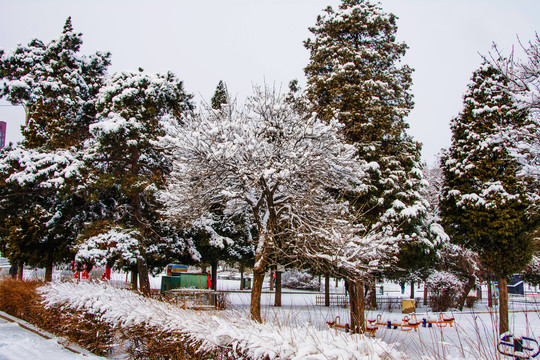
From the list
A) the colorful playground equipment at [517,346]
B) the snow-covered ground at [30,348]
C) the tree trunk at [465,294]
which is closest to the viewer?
the colorful playground equipment at [517,346]

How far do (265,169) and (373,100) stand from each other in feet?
25.1

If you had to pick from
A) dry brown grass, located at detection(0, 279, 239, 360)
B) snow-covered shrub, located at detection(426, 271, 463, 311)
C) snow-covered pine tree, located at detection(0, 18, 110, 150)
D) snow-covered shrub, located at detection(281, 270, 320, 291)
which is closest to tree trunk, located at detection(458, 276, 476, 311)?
snow-covered shrub, located at detection(426, 271, 463, 311)

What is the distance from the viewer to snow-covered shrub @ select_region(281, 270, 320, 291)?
46812 mm

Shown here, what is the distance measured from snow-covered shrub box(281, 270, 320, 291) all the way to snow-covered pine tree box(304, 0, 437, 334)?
98.7ft

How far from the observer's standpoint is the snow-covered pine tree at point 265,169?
35.7 feet

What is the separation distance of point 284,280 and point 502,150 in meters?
39.1

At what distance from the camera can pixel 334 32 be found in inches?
711

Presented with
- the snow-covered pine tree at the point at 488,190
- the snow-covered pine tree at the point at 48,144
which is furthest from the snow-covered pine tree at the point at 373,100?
the snow-covered pine tree at the point at 48,144

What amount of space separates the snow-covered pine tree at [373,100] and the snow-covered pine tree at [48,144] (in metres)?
10.9

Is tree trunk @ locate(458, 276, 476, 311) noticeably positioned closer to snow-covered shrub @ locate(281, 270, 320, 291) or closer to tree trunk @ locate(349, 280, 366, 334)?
tree trunk @ locate(349, 280, 366, 334)

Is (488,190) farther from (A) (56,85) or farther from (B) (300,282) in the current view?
(B) (300,282)

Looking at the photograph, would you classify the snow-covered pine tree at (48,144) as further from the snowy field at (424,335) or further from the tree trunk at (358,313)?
the tree trunk at (358,313)

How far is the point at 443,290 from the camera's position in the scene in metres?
25.0

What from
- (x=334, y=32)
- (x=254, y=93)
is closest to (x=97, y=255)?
(x=254, y=93)
